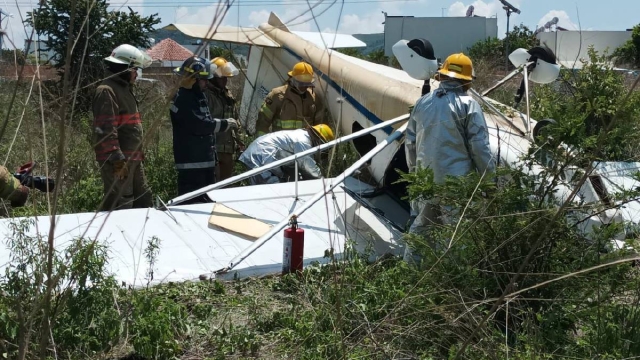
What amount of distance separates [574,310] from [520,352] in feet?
1.37

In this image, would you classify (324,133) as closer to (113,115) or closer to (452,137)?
(113,115)

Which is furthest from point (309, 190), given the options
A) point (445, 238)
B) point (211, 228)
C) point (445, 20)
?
point (445, 20)

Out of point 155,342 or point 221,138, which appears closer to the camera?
point 155,342

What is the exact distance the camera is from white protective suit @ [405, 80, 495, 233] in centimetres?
470

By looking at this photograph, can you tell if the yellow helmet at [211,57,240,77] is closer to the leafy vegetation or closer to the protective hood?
the protective hood

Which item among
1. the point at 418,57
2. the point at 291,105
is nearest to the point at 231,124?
the point at 291,105

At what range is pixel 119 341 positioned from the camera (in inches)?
136

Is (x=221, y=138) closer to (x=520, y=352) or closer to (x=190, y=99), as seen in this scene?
(x=190, y=99)

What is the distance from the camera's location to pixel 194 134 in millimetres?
6738

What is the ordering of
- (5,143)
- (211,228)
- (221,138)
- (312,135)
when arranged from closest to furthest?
1. (211,228)
2. (312,135)
3. (221,138)
4. (5,143)

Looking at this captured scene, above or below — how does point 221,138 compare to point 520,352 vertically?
above

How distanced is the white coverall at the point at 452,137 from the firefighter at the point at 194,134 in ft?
8.74

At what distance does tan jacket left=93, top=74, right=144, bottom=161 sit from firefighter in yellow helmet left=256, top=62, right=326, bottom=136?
229 centimetres

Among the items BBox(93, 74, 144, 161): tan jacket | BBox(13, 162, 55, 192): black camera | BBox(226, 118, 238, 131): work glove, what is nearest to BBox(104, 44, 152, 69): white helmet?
BBox(93, 74, 144, 161): tan jacket
